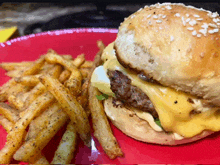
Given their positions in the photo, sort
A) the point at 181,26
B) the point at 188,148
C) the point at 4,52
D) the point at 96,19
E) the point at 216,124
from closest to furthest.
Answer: the point at 181,26
the point at 216,124
the point at 188,148
the point at 4,52
the point at 96,19

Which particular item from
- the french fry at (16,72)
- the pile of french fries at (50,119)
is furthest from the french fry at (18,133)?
the french fry at (16,72)

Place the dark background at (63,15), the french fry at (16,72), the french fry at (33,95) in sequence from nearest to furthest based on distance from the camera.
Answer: the french fry at (33,95) → the french fry at (16,72) → the dark background at (63,15)

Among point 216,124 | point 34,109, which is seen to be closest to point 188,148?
point 216,124

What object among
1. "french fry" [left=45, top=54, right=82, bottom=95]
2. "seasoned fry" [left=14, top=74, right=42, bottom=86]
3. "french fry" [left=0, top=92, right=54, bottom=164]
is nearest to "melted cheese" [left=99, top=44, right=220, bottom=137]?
"french fry" [left=45, top=54, right=82, bottom=95]

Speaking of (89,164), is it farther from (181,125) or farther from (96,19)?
(96,19)

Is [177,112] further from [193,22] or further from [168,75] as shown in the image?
[193,22]

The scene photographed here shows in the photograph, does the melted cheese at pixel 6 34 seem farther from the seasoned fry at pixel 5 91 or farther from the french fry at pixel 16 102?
the french fry at pixel 16 102

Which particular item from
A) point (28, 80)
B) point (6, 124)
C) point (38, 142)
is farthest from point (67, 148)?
point (28, 80)

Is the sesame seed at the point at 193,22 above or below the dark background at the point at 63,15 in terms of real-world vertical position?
above
